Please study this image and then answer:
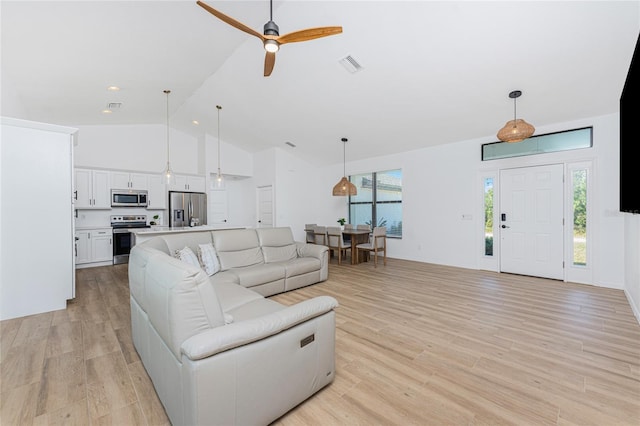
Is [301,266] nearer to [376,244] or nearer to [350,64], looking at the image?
[376,244]

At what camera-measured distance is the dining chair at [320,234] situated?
633 centimetres

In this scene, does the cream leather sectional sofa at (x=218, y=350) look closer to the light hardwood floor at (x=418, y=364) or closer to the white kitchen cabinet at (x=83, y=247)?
the light hardwood floor at (x=418, y=364)

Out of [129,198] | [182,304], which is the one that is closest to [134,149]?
[129,198]

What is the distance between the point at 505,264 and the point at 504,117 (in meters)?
2.65

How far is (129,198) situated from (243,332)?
21.1ft

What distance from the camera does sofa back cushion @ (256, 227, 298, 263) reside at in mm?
4297

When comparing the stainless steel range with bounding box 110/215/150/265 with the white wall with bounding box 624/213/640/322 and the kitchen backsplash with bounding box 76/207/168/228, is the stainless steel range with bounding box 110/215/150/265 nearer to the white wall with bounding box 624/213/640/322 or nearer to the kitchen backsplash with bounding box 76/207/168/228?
the kitchen backsplash with bounding box 76/207/168/228

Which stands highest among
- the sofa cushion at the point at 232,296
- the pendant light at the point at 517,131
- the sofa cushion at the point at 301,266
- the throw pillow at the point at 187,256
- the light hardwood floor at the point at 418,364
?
the pendant light at the point at 517,131

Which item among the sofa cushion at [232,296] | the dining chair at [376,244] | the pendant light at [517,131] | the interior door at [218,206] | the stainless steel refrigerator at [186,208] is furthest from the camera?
the interior door at [218,206]

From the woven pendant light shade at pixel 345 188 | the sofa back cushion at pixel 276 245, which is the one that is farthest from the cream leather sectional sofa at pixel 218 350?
the woven pendant light shade at pixel 345 188

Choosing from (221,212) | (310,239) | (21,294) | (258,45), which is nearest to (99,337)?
(21,294)

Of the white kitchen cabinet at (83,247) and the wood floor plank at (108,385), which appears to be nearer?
the wood floor plank at (108,385)

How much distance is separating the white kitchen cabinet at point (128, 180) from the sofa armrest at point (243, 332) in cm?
643

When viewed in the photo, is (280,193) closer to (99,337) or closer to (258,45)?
(258,45)
